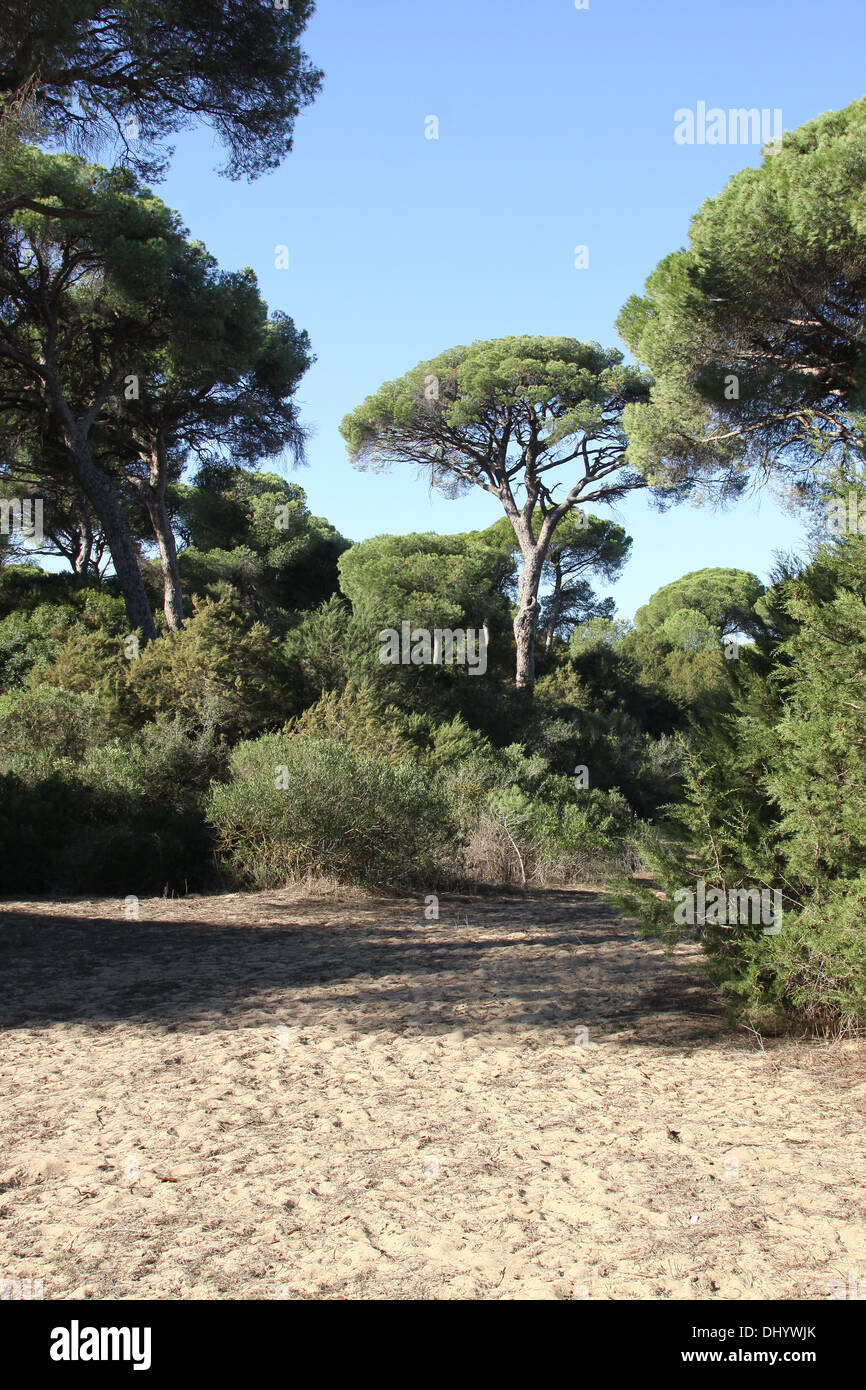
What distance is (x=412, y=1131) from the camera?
360 cm

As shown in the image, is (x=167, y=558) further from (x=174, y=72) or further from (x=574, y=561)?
(x=574, y=561)

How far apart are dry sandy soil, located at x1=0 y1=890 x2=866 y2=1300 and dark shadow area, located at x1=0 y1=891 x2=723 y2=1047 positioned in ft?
0.09

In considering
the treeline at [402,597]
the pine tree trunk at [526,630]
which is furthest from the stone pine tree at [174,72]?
the pine tree trunk at [526,630]

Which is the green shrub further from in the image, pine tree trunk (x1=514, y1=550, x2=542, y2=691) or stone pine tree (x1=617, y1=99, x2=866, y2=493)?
pine tree trunk (x1=514, y1=550, x2=542, y2=691)

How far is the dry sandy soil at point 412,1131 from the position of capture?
2670 millimetres

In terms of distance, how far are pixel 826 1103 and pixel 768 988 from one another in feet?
2.46

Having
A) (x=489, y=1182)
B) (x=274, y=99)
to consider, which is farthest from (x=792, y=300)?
(x=489, y=1182)

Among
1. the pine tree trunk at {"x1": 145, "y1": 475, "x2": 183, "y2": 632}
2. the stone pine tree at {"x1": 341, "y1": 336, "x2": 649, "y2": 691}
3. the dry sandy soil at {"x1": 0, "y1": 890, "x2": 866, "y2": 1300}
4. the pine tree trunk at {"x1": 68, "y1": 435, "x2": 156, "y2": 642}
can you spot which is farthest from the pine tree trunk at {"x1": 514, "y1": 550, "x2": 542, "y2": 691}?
the dry sandy soil at {"x1": 0, "y1": 890, "x2": 866, "y2": 1300}

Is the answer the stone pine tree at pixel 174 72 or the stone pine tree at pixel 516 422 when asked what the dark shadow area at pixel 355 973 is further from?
the stone pine tree at pixel 516 422

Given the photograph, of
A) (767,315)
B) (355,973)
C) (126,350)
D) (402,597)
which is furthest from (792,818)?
(402,597)

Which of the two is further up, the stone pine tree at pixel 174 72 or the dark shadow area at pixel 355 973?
the stone pine tree at pixel 174 72

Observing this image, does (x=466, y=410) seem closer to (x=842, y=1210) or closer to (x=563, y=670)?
(x=563, y=670)

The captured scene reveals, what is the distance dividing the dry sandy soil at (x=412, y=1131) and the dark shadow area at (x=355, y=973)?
0.09 ft

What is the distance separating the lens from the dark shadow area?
4984mm
